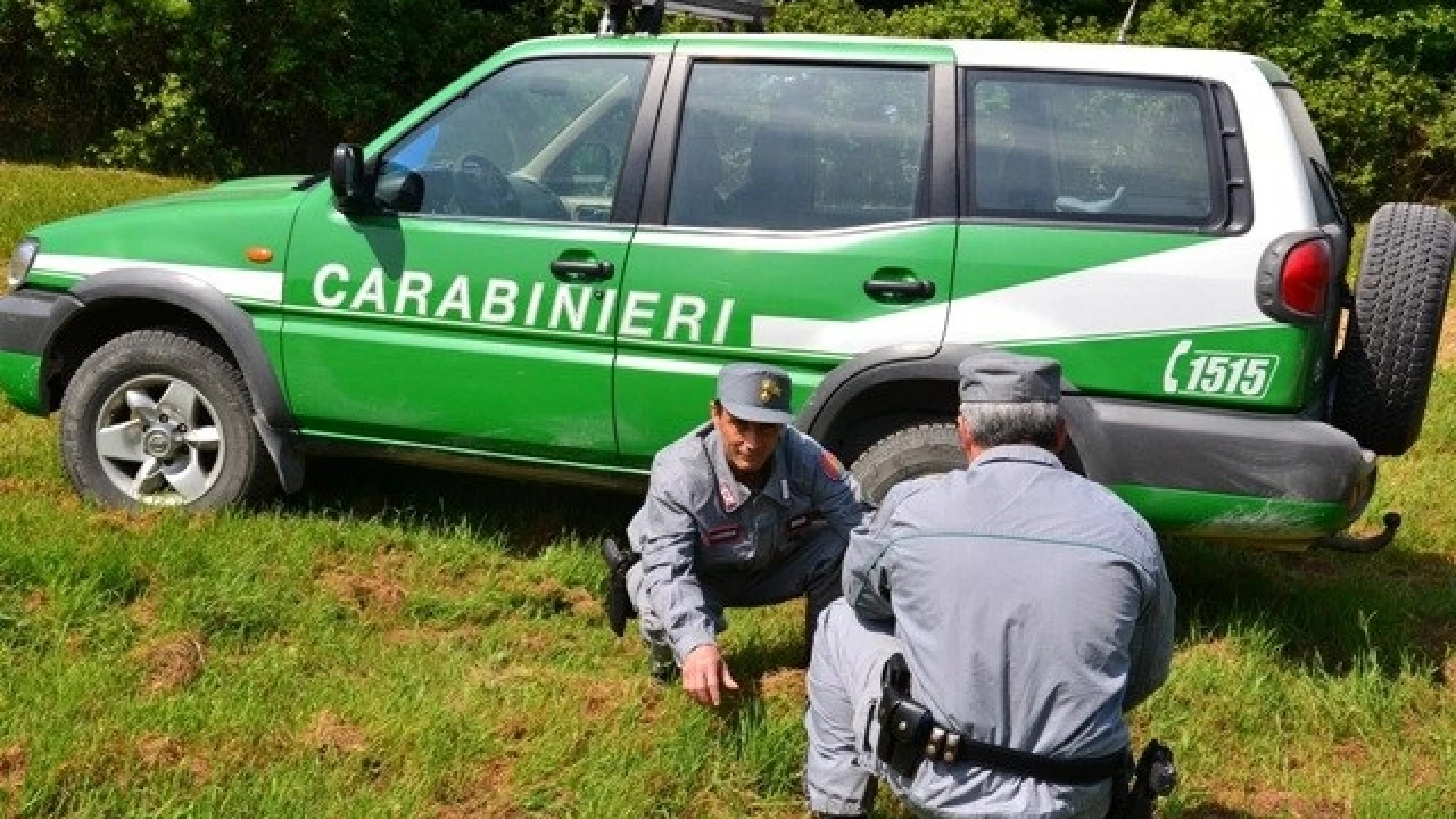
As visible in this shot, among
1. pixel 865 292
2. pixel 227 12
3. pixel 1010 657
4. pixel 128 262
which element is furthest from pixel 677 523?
pixel 227 12

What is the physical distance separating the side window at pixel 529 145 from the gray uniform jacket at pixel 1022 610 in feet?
7.85

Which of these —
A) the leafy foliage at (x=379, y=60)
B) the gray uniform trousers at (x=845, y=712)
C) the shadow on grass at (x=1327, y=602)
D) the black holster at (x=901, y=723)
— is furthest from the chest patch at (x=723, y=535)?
the leafy foliage at (x=379, y=60)

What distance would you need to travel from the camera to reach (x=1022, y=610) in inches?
112

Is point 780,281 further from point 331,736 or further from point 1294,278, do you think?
point 331,736

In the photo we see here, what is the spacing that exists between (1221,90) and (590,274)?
1.99m

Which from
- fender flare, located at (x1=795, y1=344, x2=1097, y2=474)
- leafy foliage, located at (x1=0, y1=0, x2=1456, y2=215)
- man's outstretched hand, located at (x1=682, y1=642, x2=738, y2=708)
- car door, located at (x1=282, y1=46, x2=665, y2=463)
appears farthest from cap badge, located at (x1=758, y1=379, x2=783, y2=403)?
leafy foliage, located at (x1=0, y1=0, x2=1456, y2=215)

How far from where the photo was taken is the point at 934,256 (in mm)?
4684

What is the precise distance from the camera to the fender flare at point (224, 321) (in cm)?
528

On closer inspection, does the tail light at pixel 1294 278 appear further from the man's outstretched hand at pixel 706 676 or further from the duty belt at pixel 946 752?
the man's outstretched hand at pixel 706 676

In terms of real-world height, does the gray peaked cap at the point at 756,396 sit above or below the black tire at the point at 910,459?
above

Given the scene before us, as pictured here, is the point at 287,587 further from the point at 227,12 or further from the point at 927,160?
the point at 227,12

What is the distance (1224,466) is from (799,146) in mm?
1600

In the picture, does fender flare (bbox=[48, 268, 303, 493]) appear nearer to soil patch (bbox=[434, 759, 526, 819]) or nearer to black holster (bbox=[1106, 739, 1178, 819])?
soil patch (bbox=[434, 759, 526, 819])

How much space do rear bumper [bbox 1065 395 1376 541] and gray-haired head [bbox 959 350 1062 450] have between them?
1444 mm
